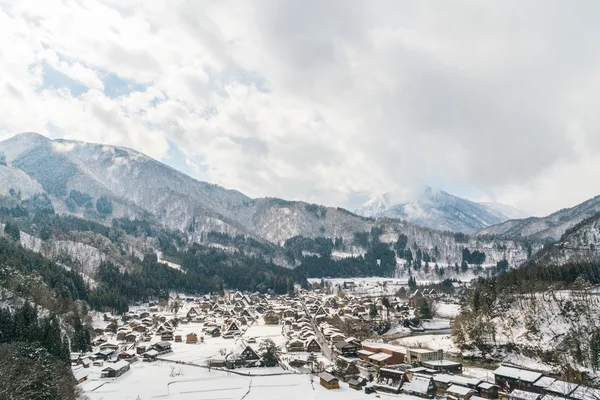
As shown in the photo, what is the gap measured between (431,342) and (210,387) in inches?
1593

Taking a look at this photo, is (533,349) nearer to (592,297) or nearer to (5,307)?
(592,297)

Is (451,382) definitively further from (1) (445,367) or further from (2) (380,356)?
(2) (380,356)

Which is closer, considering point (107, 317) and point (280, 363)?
point (280, 363)

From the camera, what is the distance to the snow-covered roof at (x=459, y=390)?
3940cm

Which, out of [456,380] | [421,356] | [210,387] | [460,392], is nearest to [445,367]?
[421,356]

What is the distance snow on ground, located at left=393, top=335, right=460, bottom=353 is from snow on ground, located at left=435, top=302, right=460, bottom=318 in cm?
2713

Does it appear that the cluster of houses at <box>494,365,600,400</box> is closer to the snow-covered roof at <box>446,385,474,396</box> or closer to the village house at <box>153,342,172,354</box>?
the snow-covered roof at <box>446,385,474,396</box>

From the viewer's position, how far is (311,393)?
40594 millimetres

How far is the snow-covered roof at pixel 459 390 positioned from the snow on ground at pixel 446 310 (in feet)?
195

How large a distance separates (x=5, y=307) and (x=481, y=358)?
6600cm

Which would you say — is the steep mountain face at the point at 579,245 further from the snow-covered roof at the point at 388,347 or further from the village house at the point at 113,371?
the village house at the point at 113,371

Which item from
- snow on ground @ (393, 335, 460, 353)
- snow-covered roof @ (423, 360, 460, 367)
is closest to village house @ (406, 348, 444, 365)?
snow-covered roof @ (423, 360, 460, 367)

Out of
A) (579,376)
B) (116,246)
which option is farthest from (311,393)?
(116,246)

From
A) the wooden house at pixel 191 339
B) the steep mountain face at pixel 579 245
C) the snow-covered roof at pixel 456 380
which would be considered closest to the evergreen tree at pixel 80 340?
the wooden house at pixel 191 339
